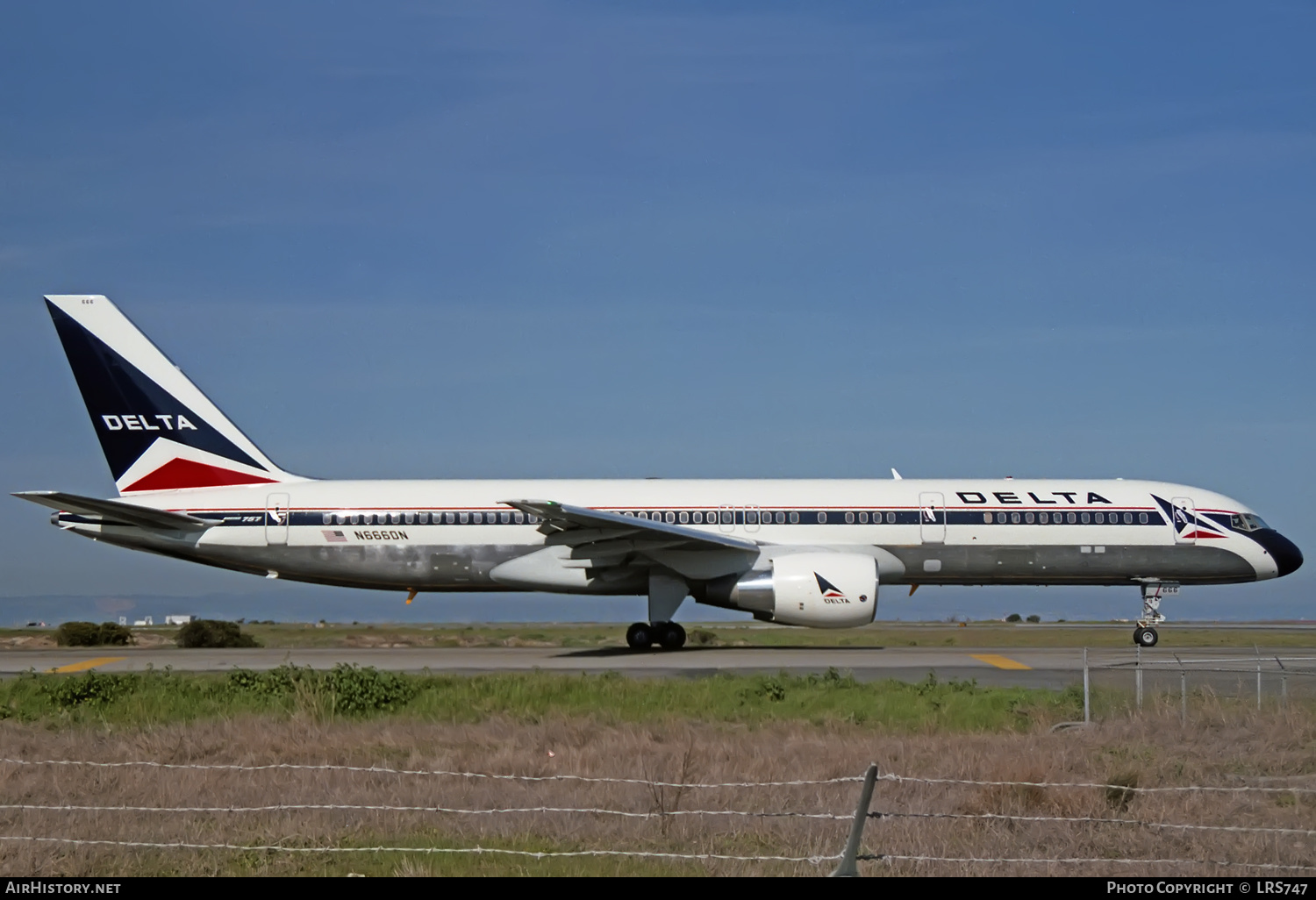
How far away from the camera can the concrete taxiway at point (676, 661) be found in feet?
73.2

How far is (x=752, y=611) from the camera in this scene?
26.9m

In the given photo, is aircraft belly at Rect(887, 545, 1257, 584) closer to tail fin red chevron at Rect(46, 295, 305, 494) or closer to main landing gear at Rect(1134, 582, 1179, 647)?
main landing gear at Rect(1134, 582, 1179, 647)

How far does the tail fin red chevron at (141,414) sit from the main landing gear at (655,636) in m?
8.90

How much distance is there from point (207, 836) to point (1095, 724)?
33.4ft

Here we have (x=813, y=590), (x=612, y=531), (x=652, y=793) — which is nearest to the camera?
(x=652, y=793)

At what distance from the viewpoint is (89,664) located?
83.9 ft

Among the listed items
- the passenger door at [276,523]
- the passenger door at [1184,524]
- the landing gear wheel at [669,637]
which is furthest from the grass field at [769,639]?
the passenger door at [276,523]

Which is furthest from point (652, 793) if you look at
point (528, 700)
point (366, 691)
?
point (366, 691)

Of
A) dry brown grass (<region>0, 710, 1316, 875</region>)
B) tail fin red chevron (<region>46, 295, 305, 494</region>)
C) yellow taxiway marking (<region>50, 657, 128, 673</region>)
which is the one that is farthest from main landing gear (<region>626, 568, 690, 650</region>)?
dry brown grass (<region>0, 710, 1316, 875</region>)

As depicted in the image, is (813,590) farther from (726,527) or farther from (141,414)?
(141,414)

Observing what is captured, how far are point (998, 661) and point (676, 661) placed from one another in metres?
6.22

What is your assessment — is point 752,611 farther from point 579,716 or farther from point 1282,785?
point 1282,785

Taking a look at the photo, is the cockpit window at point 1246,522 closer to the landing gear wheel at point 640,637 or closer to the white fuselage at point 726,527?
the white fuselage at point 726,527
